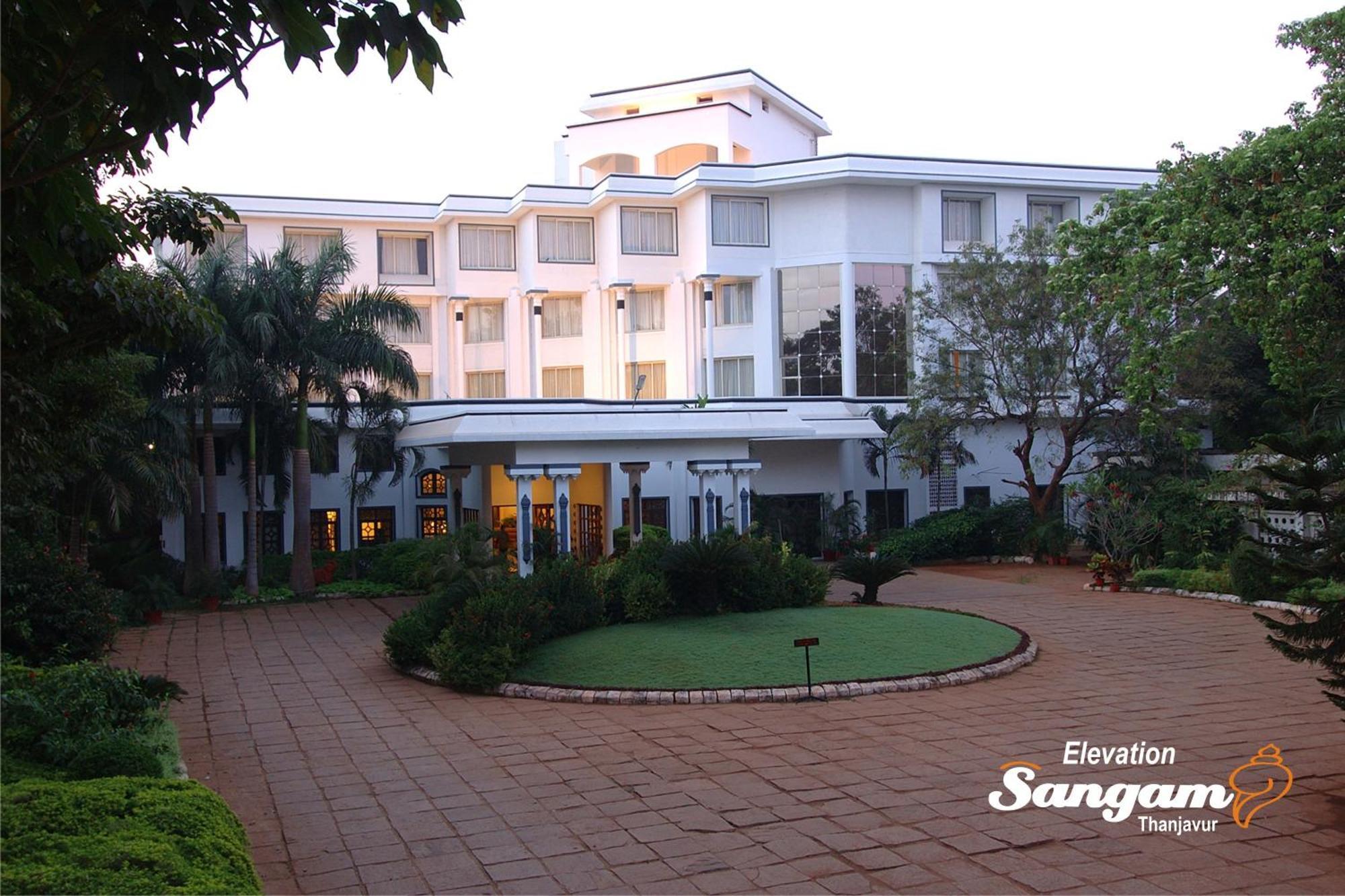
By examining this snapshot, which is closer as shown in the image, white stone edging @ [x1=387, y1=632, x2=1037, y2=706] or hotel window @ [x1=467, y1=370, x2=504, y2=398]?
white stone edging @ [x1=387, y1=632, x2=1037, y2=706]

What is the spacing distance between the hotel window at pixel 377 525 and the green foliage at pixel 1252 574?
18.0 metres

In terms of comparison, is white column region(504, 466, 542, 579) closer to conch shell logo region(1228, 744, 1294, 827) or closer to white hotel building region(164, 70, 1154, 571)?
white hotel building region(164, 70, 1154, 571)

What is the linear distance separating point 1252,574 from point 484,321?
26315 millimetres

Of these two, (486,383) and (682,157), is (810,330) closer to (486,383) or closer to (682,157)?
(682,157)

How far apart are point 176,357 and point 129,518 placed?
11.7 ft

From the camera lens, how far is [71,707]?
8617 mm

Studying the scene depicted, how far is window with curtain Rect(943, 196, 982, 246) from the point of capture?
31.4 meters

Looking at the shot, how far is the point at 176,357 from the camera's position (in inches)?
851

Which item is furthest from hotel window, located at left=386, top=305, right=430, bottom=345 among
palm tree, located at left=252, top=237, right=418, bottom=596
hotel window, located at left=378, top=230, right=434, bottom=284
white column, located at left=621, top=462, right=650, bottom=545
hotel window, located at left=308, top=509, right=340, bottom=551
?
white column, located at left=621, top=462, right=650, bottom=545

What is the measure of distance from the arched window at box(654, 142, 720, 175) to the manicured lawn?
2558 cm

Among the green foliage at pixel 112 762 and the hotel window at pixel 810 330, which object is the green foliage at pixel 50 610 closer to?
the green foliage at pixel 112 762

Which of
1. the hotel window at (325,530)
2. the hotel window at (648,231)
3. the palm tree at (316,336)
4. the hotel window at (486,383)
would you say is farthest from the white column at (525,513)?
the hotel window at (486,383)

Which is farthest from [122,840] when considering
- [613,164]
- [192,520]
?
[613,164]

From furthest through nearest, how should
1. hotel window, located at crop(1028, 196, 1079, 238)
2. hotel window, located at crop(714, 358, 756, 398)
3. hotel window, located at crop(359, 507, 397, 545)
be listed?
1. hotel window, located at crop(714, 358, 756, 398)
2. hotel window, located at crop(1028, 196, 1079, 238)
3. hotel window, located at crop(359, 507, 397, 545)
